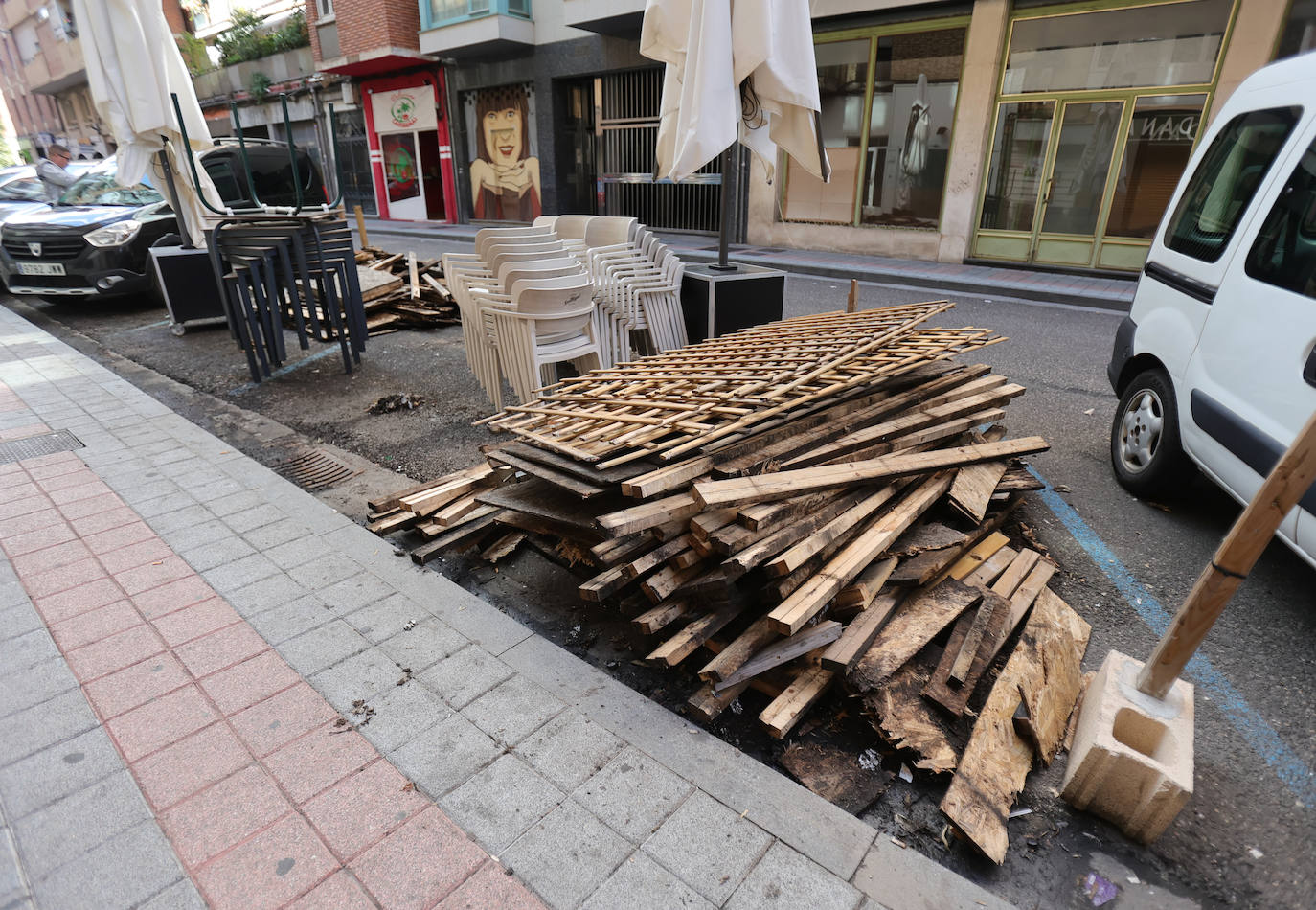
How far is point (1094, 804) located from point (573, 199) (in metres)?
19.9

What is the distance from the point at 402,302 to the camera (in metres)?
8.87

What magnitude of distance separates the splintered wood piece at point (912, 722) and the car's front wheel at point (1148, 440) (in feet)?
8.36

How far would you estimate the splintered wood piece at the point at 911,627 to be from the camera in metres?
2.50

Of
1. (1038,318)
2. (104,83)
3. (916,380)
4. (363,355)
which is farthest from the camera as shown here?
(1038,318)

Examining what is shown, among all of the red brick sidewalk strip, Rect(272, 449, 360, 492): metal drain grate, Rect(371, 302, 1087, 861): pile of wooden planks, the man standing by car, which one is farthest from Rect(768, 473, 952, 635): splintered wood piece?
the man standing by car

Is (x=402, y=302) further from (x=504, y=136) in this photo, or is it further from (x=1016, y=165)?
(x=504, y=136)

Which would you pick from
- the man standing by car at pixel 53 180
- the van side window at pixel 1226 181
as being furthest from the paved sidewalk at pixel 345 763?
the man standing by car at pixel 53 180

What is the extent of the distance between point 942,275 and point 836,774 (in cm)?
1083

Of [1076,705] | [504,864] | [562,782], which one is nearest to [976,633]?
[1076,705]

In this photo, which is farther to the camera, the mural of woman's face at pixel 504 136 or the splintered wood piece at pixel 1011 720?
the mural of woman's face at pixel 504 136

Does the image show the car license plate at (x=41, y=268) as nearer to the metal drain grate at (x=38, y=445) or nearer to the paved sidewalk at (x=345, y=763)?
the metal drain grate at (x=38, y=445)

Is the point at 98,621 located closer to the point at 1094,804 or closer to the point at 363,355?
the point at 1094,804

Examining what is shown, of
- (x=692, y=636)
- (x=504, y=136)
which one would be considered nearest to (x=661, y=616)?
(x=692, y=636)

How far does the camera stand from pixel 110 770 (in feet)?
7.52
